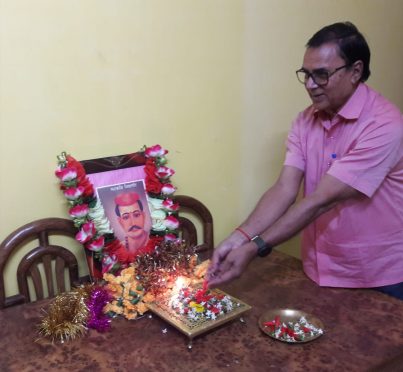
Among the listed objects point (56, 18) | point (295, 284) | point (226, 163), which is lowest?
point (295, 284)

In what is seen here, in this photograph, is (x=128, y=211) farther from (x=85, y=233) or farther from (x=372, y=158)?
(x=372, y=158)

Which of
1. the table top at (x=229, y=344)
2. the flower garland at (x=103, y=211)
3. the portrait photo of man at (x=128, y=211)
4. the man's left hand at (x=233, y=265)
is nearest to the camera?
the table top at (x=229, y=344)

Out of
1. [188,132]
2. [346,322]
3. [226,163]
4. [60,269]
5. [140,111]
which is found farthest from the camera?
[226,163]

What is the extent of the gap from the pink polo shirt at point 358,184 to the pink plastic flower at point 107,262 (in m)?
0.69

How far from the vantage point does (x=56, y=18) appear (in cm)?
136

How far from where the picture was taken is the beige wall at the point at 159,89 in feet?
4.46

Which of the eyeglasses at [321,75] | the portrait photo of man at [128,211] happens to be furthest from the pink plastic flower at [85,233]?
the eyeglasses at [321,75]

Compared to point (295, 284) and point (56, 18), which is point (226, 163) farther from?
point (56, 18)

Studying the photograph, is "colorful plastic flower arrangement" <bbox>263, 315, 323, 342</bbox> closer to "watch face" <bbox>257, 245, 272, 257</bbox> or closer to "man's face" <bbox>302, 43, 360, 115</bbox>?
"watch face" <bbox>257, 245, 272, 257</bbox>

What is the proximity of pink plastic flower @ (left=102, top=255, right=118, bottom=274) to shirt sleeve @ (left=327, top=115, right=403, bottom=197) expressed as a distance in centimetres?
76

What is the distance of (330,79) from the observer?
4.47ft

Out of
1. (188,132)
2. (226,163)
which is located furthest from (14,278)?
(226,163)

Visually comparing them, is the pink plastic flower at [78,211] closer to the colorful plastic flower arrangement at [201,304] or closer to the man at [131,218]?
the man at [131,218]

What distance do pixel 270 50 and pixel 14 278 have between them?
135cm
